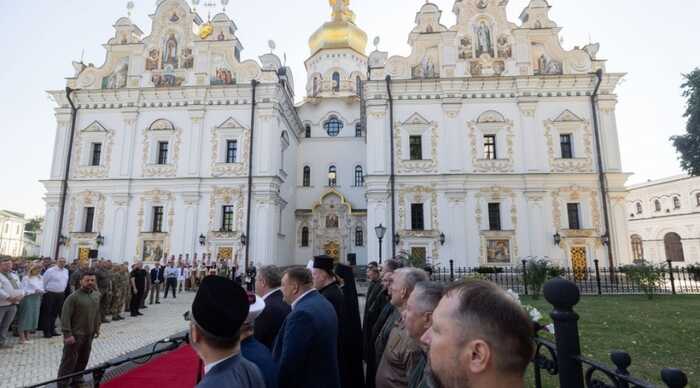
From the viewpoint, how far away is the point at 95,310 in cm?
597

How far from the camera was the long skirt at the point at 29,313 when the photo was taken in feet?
30.3

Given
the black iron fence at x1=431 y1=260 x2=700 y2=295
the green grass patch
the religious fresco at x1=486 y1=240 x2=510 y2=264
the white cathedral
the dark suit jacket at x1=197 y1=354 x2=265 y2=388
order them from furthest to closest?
the white cathedral, the religious fresco at x1=486 y1=240 x2=510 y2=264, the black iron fence at x1=431 y1=260 x2=700 y2=295, the green grass patch, the dark suit jacket at x1=197 y1=354 x2=265 y2=388

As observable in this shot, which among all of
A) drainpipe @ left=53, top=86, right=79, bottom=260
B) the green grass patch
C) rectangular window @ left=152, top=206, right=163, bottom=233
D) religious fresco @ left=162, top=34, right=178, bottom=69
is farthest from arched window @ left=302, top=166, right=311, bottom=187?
the green grass patch

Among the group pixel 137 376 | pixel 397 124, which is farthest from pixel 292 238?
pixel 137 376

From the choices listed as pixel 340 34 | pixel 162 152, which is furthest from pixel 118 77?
pixel 340 34

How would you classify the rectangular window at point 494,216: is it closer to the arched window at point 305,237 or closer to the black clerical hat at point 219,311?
the arched window at point 305,237

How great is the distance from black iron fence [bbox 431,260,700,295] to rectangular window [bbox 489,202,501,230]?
2527 mm

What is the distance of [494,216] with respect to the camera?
22.9m

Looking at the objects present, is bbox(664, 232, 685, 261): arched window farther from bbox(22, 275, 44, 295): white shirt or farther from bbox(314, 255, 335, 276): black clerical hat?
bbox(22, 275, 44, 295): white shirt

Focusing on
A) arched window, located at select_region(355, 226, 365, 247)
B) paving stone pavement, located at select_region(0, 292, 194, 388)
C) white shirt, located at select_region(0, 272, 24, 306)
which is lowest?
paving stone pavement, located at select_region(0, 292, 194, 388)

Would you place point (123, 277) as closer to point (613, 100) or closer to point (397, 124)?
point (397, 124)

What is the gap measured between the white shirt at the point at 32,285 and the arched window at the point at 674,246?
173 ft

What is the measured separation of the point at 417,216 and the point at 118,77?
72.5ft

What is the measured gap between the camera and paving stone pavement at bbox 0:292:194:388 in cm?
664
